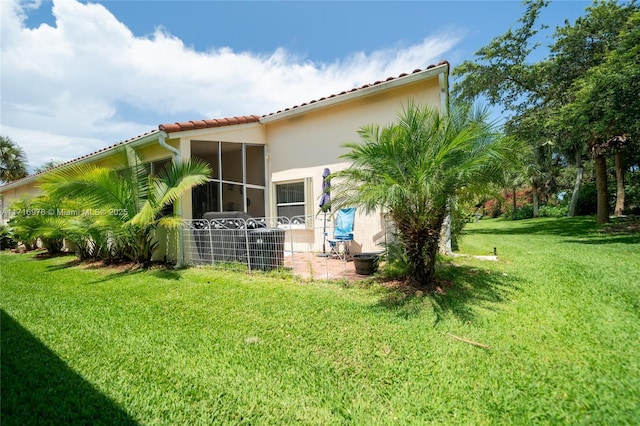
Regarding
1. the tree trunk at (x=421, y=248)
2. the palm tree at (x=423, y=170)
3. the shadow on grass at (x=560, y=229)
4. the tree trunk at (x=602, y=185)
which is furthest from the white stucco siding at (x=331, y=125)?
the tree trunk at (x=602, y=185)

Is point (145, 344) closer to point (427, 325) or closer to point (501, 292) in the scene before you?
point (427, 325)

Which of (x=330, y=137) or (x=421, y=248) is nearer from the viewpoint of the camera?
(x=421, y=248)

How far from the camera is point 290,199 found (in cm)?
1054

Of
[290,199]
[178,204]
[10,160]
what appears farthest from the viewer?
[10,160]

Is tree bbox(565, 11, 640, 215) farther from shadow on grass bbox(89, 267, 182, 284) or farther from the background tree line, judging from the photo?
shadow on grass bbox(89, 267, 182, 284)

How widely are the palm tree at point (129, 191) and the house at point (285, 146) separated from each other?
77 centimetres

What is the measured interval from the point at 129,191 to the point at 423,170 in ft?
26.4

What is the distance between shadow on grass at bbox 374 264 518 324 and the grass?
39 millimetres

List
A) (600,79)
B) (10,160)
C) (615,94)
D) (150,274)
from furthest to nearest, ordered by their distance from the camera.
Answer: (10,160), (600,79), (615,94), (150,274)

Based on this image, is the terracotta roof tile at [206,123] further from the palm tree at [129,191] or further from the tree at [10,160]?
the tree at [10,160]

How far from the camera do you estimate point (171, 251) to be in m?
8.72

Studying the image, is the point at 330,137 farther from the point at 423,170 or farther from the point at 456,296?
the point at 456,296

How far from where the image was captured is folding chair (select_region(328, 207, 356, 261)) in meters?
8.22

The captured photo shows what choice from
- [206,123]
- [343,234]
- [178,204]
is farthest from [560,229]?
[178,204]
